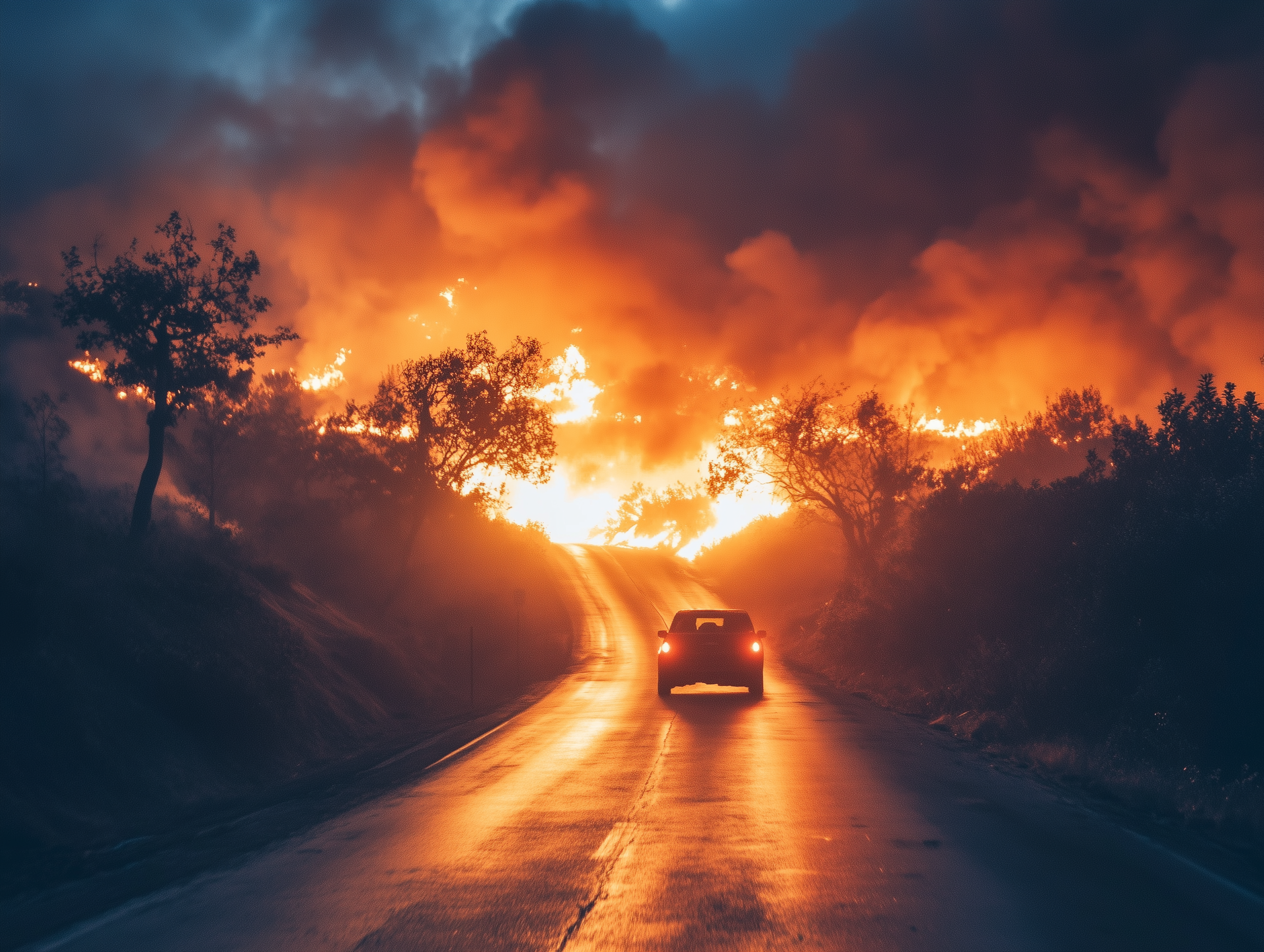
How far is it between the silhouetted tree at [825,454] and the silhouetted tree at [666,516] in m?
47.4

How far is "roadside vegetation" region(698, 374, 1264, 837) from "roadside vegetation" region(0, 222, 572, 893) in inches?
414

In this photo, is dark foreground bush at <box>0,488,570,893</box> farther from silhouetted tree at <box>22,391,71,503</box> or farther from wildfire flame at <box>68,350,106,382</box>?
wildfire flame at <box>68,350,106,382</box>

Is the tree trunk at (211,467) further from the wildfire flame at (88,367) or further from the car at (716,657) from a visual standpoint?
the car at (716,657)

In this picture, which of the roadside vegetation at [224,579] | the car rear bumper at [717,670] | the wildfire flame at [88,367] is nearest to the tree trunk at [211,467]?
the roadside vegetation at [224,579]

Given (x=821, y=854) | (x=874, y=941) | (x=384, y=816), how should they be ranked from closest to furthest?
(x=874, y=941) < (x=821, y=854) < (x=384, y=816)

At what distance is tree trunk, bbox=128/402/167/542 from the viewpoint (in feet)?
83.5

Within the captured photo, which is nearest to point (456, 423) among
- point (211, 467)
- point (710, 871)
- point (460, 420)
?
point (460, 420)

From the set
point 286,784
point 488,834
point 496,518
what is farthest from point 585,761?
point 496,518

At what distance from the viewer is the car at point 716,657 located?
76.9ft

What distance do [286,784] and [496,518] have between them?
53.9 m

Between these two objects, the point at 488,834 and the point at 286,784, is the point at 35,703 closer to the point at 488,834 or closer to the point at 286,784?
the point at 286,784

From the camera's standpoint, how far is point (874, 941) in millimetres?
5840

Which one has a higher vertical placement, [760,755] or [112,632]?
[112,632]

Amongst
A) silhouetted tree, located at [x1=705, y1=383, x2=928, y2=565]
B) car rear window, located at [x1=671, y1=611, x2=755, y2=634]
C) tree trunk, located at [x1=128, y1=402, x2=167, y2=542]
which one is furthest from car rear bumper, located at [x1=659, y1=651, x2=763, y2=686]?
silhouetted tree, located at [x1=705, y1=383, x2=928, y2=565]
